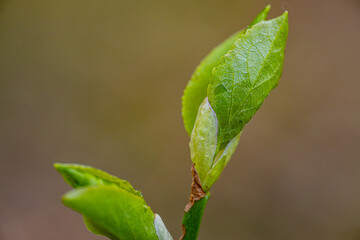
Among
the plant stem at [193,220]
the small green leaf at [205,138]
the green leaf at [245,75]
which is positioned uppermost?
the green leaf at [245,75]

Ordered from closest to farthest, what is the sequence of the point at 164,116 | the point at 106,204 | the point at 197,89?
the point at 106,204, the point at 197,89, the point at 164,116

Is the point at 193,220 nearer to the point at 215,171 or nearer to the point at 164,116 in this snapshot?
the point at 215,171

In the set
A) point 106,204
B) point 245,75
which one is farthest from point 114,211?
point 245,75

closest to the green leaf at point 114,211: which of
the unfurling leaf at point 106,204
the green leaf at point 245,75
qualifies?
the unfurling leaf at point 106,204

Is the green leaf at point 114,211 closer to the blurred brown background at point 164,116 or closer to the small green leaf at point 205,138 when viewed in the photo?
the small green leaf at point 205,138

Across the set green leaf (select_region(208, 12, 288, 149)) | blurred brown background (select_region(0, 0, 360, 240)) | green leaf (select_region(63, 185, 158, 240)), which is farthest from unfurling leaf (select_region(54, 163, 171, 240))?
blurred brown background (select_region(0, 0, 360, 240))

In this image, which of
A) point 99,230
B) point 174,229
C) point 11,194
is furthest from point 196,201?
point 11,194
